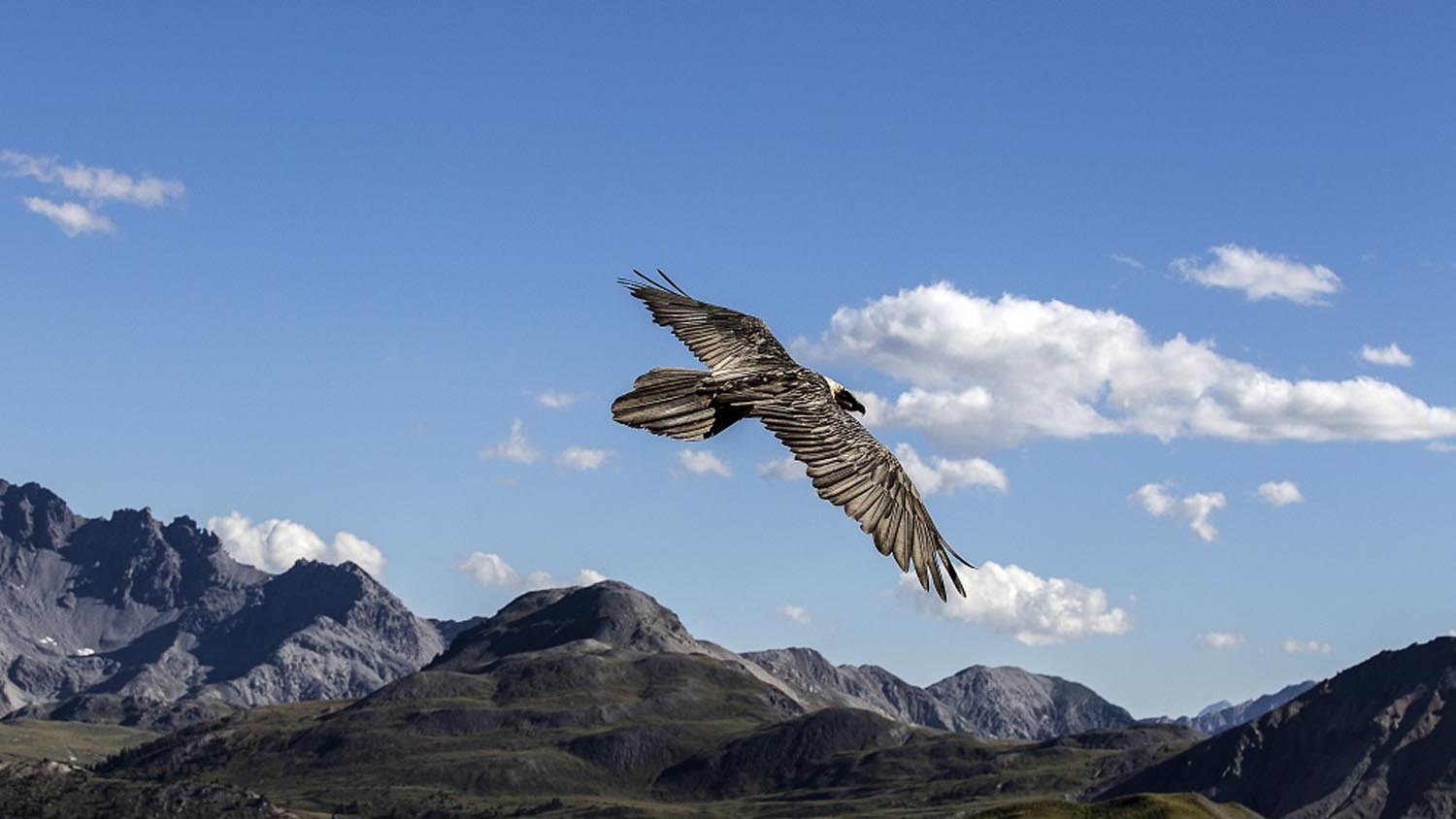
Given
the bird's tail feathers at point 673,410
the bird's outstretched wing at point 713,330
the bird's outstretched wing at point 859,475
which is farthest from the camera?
the bird's outstretched wing at point 713,330

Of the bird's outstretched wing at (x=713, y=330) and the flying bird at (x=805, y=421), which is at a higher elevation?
the bird's outstretched wing at (x=713, y=330)

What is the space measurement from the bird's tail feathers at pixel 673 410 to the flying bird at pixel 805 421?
0.01 metres

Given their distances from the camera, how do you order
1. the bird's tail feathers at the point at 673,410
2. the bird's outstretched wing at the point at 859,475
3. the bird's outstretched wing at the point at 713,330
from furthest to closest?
the bird's outstretched wing at the point at 713,330
the bird's tail feathers at the point at 673,410
the bird's outstretched wing at the point at 859,475

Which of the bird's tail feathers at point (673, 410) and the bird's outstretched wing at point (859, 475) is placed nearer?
the bird's outstretched wing at point (859, 475)

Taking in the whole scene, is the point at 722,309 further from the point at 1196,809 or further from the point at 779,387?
the point at 1196,809

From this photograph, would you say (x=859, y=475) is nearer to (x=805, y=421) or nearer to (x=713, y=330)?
(x=805, y=421)

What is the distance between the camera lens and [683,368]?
76.7ft

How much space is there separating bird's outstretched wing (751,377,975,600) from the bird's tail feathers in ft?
1.97

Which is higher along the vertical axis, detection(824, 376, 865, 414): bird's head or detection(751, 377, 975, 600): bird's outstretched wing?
detection(824, 376, 865, 414): bird's head

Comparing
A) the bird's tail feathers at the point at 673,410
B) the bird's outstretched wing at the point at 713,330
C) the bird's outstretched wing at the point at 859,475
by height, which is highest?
the bird's outstretched wing at the point at 713,330

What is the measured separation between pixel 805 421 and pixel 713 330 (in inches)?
271

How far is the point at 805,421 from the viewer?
21.2 metres

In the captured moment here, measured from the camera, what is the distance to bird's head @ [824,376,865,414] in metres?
23.5

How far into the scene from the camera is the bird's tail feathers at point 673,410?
850 inches
